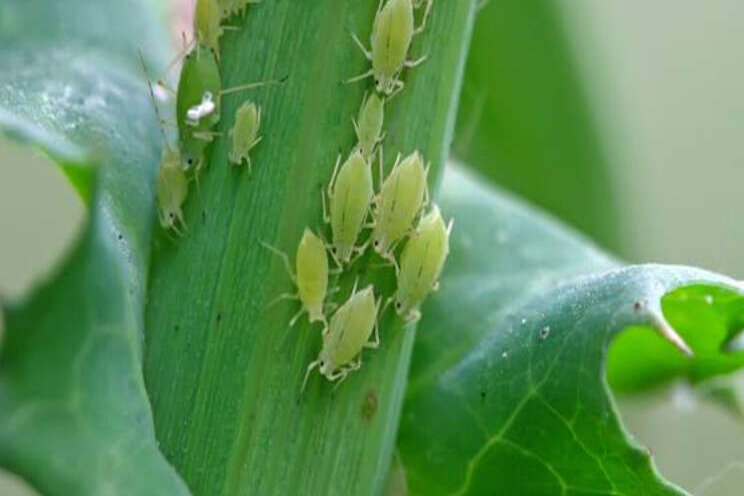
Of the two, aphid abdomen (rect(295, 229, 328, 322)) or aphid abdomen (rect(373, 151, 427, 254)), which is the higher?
aphid abdomen (rect(373, 151, 427, 254))

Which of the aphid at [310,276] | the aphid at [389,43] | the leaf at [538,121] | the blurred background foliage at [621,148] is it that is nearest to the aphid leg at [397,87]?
the aphid at [389,43]

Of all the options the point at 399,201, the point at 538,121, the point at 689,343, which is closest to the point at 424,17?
the point at 399,201

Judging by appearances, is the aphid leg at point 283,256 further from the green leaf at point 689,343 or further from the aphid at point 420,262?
the green leaf at point 689,343

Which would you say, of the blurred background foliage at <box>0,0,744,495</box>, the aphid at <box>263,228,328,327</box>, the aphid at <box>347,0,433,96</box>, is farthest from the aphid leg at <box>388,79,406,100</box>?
the blurred background foliage at <box>0,0,744,495</box>

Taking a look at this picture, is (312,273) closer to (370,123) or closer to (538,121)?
(370,123)

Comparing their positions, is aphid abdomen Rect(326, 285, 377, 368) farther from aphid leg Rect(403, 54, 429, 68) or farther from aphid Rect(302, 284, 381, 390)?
aphid leg Rect(403, 54, 429, 68)

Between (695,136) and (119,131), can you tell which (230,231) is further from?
(695,136)

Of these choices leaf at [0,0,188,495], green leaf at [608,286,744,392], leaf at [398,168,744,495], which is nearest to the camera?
leaf at [0,0,188,495]
